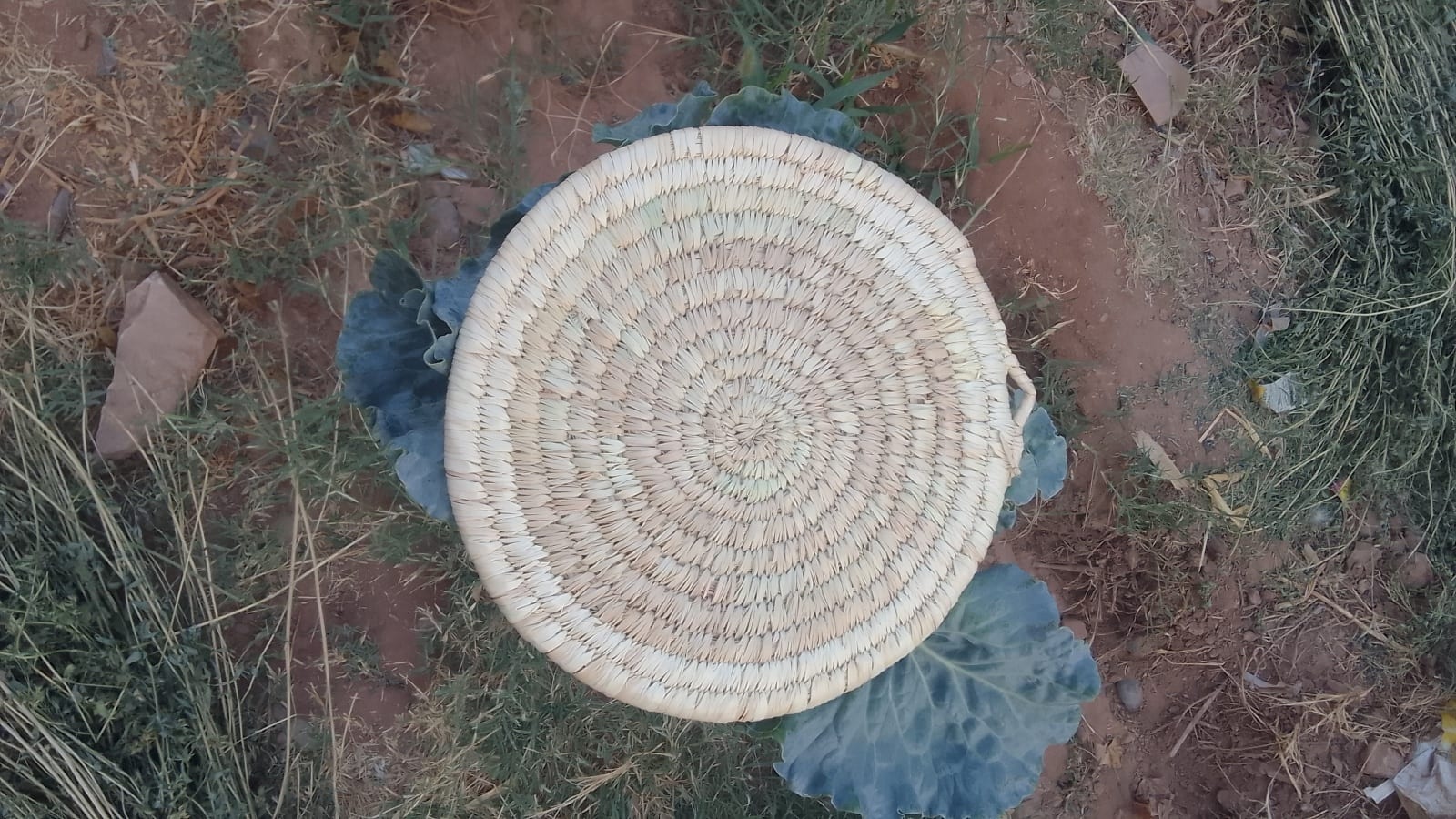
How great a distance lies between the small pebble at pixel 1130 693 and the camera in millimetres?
3344

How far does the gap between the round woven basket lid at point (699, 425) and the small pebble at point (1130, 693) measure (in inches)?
79.8

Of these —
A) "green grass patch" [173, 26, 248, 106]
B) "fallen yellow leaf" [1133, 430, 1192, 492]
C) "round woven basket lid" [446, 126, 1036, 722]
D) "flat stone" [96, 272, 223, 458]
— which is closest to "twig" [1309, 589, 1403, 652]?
"fallen yellow leaf" [1133, 430, 1192, 492]

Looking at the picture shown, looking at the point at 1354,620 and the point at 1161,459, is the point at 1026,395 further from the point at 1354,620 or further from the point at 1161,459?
the point at 1354,620

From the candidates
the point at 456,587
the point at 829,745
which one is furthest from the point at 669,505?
the point at 456,587

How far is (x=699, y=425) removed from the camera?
1704 millimetres

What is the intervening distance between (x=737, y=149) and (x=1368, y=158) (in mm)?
2969

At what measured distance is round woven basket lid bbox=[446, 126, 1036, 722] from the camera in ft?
5.52

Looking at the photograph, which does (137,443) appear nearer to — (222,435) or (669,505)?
(222,435)

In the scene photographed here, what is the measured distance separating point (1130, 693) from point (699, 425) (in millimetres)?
2493

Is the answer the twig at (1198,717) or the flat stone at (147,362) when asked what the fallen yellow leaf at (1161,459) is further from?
the flat stone at (147,362)

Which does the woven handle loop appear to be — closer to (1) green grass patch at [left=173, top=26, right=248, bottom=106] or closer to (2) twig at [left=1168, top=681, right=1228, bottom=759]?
(2) twig at [left=1168, top=681, right=1228, bottom=759]

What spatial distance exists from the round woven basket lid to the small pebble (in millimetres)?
2027

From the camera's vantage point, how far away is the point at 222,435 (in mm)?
2910

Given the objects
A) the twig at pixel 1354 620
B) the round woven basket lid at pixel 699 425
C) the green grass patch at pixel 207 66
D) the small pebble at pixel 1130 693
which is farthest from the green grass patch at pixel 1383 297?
the green grass patch at pixel 207 66
